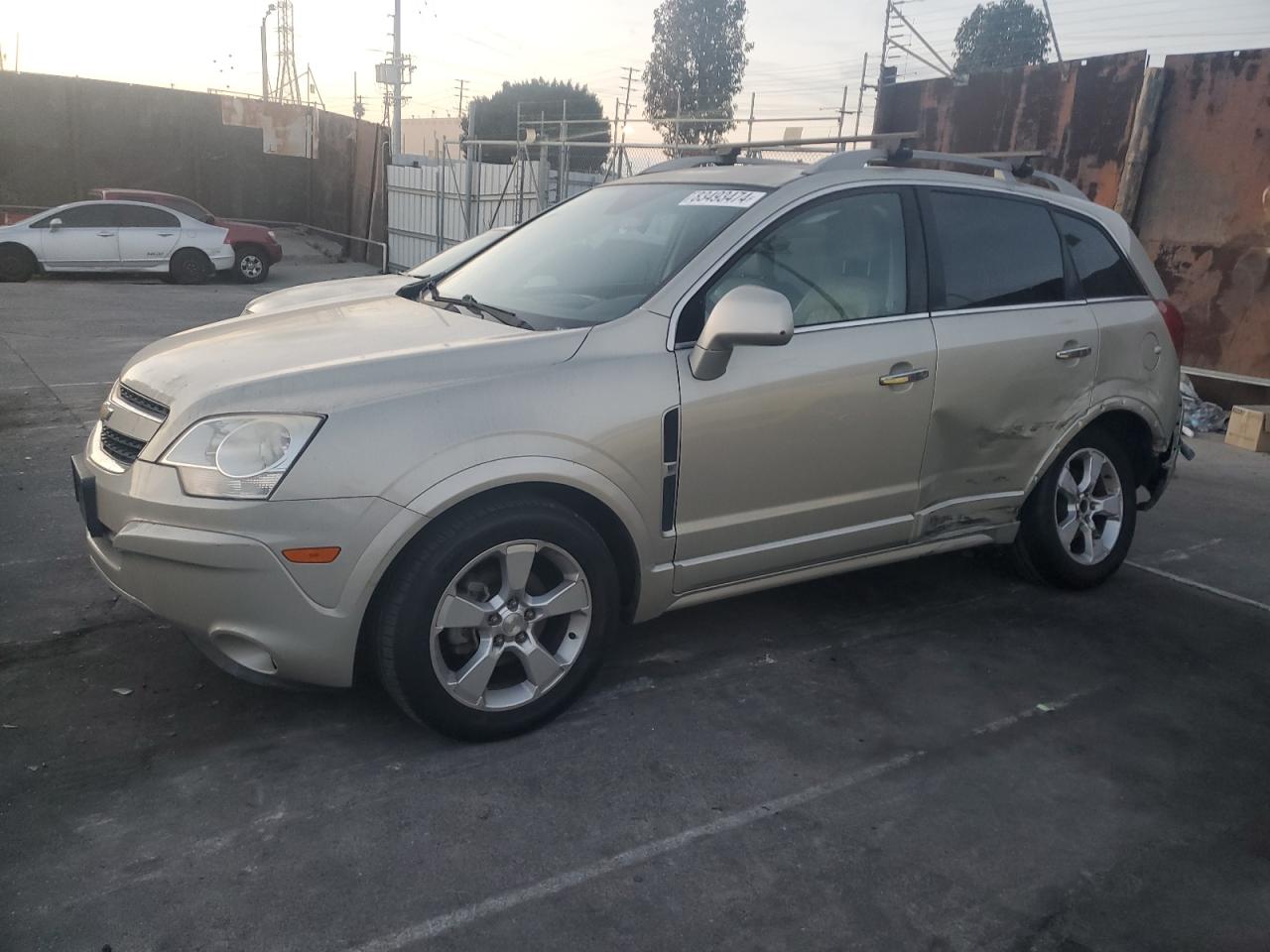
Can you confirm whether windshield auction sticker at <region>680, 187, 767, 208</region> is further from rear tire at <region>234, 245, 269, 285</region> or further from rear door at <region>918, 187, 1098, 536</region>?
rear tire at <region>234, 245, 269, 285</region>

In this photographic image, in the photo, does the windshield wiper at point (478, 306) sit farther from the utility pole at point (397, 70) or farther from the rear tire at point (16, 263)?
the utility pole at point (397, 70)

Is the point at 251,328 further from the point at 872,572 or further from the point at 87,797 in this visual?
the point at 872,572

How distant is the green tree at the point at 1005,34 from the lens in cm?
5853

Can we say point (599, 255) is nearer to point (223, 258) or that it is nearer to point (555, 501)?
point (555, 501)

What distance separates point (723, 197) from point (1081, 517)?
2.27 metres

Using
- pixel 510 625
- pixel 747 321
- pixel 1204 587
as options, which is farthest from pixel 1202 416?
pixel 510 625

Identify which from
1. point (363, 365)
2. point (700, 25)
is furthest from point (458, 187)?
point (700, 25)

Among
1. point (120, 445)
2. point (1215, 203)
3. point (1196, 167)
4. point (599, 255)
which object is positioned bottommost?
point (120, 445)

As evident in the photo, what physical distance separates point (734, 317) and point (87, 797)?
234 cm

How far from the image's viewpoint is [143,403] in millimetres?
3283

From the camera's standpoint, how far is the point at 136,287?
1631 centimetres

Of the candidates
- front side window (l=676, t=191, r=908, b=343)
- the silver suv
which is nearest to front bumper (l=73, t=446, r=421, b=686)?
the silver suv

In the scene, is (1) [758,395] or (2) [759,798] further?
(1) [758,395]

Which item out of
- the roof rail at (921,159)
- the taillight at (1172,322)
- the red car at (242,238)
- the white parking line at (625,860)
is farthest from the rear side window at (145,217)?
the white parking line at (625,860)
